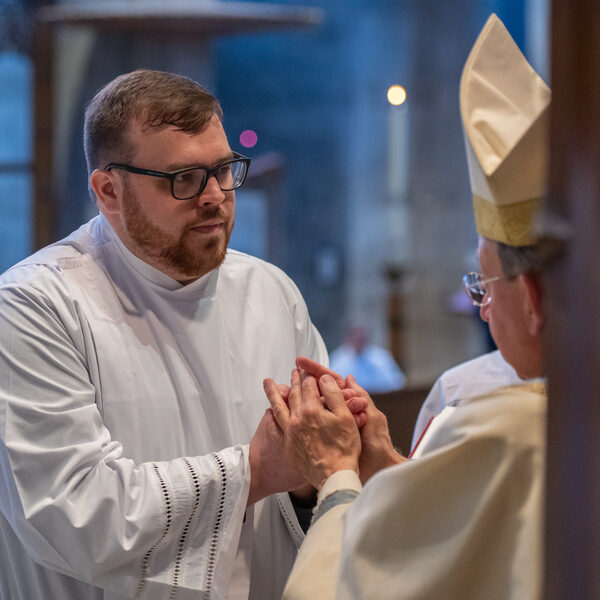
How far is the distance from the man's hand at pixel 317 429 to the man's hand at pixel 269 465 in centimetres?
4

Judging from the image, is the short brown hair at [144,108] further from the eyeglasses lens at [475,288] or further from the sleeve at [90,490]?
the eyeglasses lens at [475,288]

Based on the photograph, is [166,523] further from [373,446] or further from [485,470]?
[485,470]

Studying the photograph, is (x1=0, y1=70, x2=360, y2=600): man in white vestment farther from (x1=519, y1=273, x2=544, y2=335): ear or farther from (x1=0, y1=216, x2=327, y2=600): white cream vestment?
(x1=519, y1=273, x2=544, y2=335): ear

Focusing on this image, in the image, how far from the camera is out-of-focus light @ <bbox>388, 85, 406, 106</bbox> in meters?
10.6

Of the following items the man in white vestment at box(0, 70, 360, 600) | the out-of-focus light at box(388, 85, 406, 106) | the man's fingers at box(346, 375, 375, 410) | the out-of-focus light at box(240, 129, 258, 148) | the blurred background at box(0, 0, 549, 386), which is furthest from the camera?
the out-of-focus light at box(388, 85, 406, 106)

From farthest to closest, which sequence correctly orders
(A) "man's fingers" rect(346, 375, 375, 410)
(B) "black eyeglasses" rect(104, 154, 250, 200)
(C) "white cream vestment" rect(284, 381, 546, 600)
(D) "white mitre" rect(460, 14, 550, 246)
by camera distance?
(B) "black eyeglasses" rect(104, 154, 250, 200) < (A) "man's fingers" rect(346, 375, 375, 410) < (D) "white mitre" rect(460, 14, 550, 246) < (C) "white cream vestment" rect(284, 381, 546, 600)

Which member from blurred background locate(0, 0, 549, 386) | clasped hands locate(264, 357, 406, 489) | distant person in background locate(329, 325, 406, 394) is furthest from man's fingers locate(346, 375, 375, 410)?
blurred background locate(0, 0, 549, 386)

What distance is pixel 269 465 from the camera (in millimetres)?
2303

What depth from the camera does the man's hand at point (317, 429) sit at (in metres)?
2.08

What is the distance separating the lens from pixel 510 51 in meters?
1.92

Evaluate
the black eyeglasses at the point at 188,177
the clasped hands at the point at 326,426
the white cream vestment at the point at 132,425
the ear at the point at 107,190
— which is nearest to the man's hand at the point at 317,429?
the clasped hands at the point at 326,426

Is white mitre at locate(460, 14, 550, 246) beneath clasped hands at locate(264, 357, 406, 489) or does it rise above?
above

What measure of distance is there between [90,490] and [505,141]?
1313 mm

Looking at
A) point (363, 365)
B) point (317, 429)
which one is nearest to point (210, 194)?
point (317, 429)
